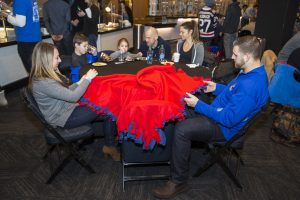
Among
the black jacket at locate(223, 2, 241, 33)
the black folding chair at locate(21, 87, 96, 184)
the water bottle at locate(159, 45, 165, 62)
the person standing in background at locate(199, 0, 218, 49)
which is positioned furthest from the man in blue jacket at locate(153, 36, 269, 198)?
the black jacket at locate(223, 2, 241, 33)

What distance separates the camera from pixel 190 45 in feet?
11.5

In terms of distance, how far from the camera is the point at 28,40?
3.61 metres

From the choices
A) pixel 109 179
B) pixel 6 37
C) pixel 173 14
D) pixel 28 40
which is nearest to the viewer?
Answer: pixel 109 179

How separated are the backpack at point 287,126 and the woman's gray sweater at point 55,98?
2188 mm

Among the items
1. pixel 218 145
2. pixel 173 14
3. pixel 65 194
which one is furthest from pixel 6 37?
pixel 173 14

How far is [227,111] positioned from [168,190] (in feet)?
2.59

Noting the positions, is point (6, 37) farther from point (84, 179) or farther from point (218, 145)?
point (218, 145)

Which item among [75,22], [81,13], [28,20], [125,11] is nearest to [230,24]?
[125,11]

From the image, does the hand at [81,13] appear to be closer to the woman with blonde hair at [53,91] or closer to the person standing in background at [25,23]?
the person standing in background at [25,23]

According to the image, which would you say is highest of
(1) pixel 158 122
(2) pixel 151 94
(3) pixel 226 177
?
(2) pixel 151 94

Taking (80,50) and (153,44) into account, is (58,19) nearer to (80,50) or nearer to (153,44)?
(80,50)

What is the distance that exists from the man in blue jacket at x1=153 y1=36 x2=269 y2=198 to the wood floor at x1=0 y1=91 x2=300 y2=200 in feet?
0.77

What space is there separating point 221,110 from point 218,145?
0.37m

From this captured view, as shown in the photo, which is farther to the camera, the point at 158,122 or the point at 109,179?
the point at 109,179
